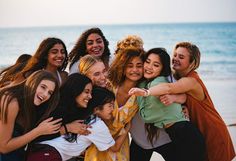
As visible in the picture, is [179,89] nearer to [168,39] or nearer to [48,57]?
[48,57]

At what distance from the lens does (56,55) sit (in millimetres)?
2547

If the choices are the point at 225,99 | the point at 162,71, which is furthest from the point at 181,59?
the point at 225,99

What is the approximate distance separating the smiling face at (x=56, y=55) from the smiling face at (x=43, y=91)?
1.60 feet

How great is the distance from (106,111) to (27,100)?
16.4 inches

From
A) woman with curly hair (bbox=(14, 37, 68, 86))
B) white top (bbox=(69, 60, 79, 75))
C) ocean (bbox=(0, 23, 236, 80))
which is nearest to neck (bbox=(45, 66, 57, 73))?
woman with curly hair (bbox=(14, 37, 68, 86))

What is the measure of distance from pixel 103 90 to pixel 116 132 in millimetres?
245

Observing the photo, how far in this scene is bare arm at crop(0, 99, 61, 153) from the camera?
199 centimetres

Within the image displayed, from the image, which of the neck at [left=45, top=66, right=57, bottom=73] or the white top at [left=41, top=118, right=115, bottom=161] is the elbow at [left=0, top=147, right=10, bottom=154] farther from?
the neck at [left=45, top=66, right=57, bottom=73]

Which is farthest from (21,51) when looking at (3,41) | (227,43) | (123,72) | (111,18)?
(123,72)

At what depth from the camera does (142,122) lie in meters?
2.32

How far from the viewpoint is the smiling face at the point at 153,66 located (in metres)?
2.25

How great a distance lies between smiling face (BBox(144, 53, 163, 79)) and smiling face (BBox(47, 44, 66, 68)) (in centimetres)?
59

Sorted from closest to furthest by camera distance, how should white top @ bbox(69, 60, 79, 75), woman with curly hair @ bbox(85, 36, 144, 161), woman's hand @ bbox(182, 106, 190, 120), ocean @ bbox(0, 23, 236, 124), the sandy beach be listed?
woman with curly hair @ bbox(85, 36, 144, 161) → woman's hand @ bbox(182, 106, 190, 120) → white top @ bbox(69, 60, 79, 75) → the sandy beach → ocean @ bbox(0, 23, 236, 124)

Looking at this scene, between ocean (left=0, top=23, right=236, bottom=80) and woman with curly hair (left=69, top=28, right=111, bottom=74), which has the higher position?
woman with curly hair (left=69, top=28, right=111, bottom=74)
